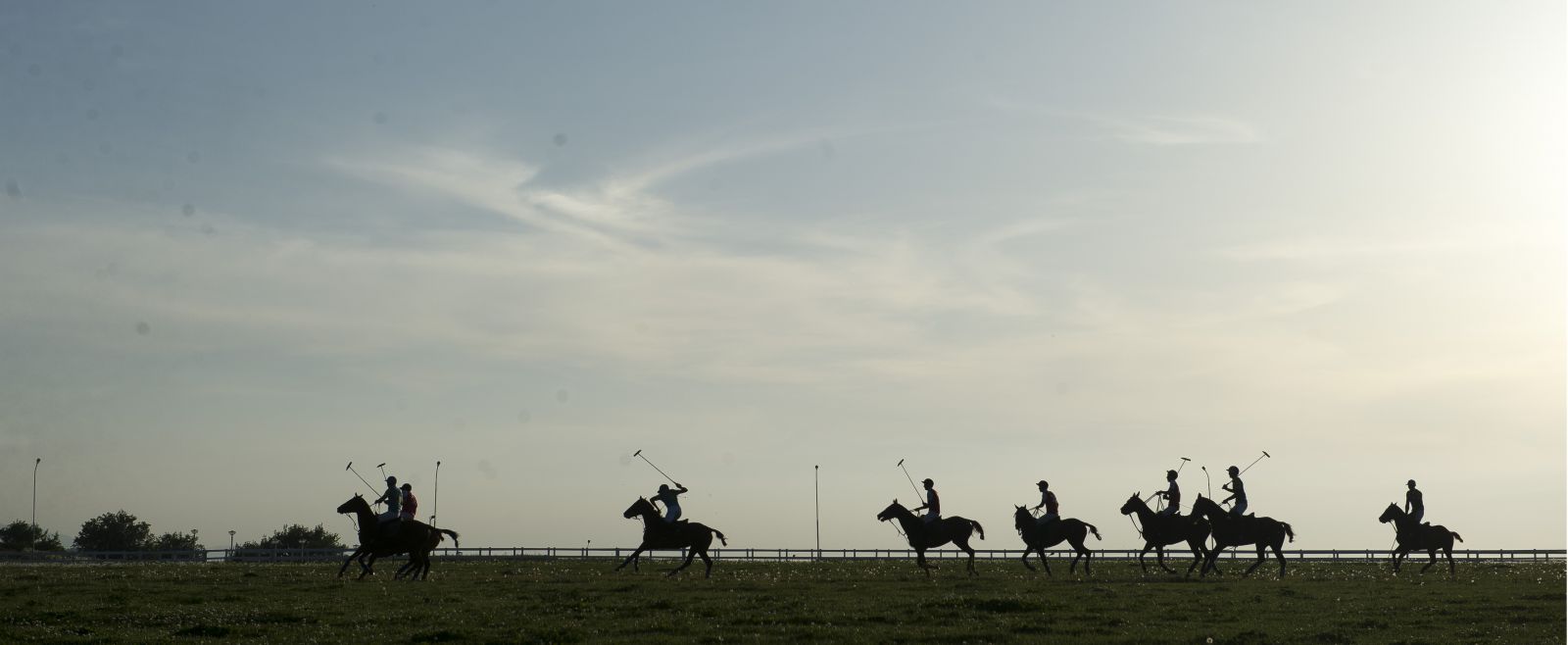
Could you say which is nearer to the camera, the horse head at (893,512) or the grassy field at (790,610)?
the grassy field at (790,610)

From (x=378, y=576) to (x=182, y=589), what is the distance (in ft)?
20.5

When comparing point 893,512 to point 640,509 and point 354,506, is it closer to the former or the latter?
point 640,509

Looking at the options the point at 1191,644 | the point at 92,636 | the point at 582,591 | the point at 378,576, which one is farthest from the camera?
the point at 378,576

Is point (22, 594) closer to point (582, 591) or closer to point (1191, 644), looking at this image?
point (582, 591)

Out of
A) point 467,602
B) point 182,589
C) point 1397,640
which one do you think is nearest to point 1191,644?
point 1397,640

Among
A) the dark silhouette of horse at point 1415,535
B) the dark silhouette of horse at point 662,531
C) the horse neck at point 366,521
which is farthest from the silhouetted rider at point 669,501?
the dark silhouette of horse at point 1415,535

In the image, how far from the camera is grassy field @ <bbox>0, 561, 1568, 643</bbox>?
70.9ft

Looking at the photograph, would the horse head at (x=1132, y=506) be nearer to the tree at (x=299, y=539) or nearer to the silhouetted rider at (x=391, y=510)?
the silhouetted rider at (x=391, y=510)

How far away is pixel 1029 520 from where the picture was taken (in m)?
37.9

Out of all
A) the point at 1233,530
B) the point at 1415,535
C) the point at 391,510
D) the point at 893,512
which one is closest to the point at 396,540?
the point at 391,510

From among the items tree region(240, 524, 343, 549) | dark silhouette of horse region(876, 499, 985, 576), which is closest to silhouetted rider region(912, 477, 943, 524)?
dark silhouette of horse region(876, 499, 985, 576)

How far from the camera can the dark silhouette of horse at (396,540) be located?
34.8 meters

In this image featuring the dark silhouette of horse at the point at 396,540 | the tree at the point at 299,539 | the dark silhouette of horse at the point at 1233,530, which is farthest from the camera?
the tree at the point at 299,539

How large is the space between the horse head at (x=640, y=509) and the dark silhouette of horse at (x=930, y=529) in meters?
6.36
